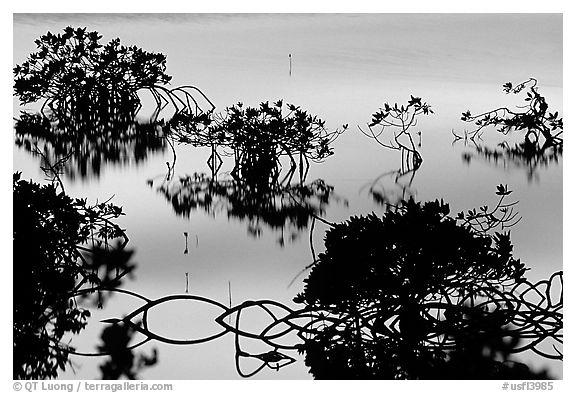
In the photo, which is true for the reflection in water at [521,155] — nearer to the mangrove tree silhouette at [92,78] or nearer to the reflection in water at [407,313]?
the reflection in water at [407,313]

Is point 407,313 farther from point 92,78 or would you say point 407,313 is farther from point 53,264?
point 92,78

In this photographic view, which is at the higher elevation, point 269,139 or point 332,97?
point 332,97

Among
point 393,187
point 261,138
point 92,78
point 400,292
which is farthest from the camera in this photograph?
point 92,78

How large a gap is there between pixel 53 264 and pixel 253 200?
0.60 meters

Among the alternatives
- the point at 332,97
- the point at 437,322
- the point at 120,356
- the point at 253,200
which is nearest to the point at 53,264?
the point at 120,356

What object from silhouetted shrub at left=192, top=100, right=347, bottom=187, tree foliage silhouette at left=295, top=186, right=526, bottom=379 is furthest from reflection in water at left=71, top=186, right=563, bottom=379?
silhouetted shrub at left=192, top=100, right=347, bottom=187

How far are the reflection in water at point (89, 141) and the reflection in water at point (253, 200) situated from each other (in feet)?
0.49

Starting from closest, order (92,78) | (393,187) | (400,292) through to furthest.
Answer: (400,292), (393,187), (92,78)

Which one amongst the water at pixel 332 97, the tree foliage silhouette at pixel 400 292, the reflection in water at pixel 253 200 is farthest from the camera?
the reflection in water at pixel 253 200

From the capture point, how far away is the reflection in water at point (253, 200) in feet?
9.36

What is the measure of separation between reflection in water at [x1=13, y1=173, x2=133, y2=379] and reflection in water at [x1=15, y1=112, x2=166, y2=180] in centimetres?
12

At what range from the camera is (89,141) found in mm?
3010

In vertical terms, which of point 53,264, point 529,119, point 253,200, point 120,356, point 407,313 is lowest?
→ point 120,356

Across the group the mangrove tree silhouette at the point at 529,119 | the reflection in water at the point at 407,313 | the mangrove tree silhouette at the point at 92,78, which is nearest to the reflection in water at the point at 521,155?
the mangrove tree silhouette at the point at 529,119
